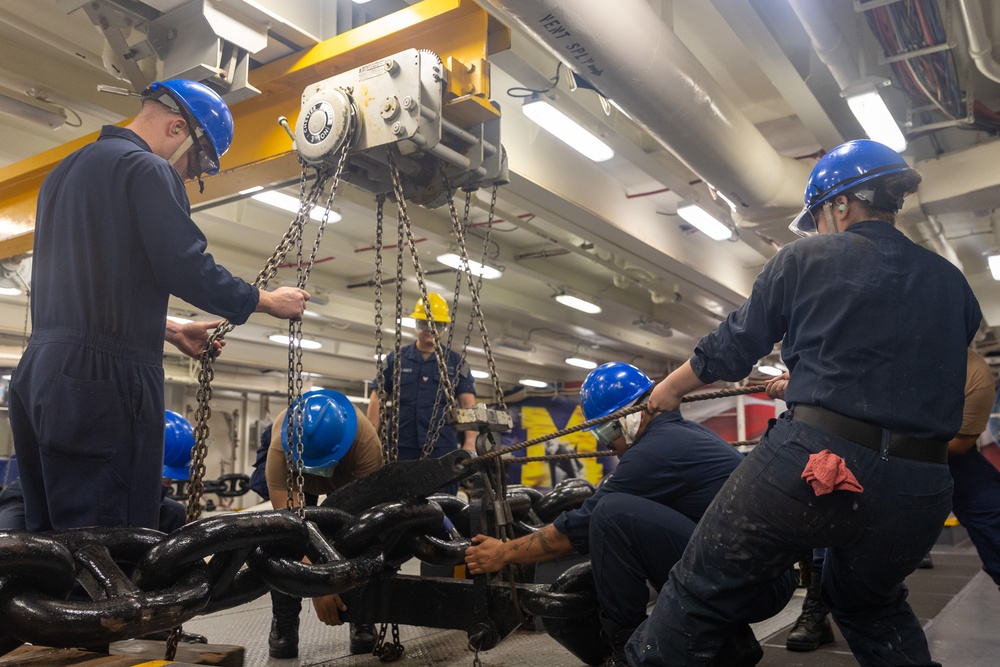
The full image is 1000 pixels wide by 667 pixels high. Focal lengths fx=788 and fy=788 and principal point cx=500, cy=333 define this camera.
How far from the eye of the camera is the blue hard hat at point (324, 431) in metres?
3.66

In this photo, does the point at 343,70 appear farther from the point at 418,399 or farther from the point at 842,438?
the point at 842,438

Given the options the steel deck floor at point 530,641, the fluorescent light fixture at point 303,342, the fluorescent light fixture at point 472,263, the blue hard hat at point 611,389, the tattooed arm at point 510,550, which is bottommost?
the steel deck floor at point 530,641

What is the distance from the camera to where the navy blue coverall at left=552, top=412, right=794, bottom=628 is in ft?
8.91

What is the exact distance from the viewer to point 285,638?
143 inches

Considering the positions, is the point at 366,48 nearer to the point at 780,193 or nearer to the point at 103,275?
the point at 103,275

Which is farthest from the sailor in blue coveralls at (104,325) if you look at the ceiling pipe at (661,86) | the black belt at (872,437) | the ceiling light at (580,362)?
the ceiling light at (580,362)

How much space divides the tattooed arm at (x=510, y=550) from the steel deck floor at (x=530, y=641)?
757mm

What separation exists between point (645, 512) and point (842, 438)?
943 millimetres

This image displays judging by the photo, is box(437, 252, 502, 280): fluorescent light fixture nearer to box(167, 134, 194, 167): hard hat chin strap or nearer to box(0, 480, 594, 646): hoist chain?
box(167, 134, 194, 167): hard hat chin strap

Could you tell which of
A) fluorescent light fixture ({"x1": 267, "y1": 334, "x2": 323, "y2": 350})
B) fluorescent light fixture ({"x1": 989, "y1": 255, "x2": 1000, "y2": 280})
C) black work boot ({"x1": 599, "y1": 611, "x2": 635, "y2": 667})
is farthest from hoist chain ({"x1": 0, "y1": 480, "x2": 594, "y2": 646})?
fluorescent light fixture ({"x1": 267, "y1": 334, "x2": 323, "y2": 350})

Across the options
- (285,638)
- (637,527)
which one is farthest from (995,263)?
(285,638)

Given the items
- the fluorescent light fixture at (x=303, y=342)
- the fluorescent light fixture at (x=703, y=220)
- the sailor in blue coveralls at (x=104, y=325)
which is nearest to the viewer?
the sailor in blue coveralls at (x=104, y=325)

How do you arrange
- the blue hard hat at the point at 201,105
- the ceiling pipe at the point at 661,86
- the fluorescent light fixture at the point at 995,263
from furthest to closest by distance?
the fluorescent light fixture at the point at 995,263
the ceiling pipe at the point at 661,86
the blue hard hat at the point at 201,105

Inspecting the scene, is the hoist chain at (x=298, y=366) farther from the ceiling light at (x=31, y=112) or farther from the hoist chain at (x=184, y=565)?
the ceiling light at (x=31, y=112)
